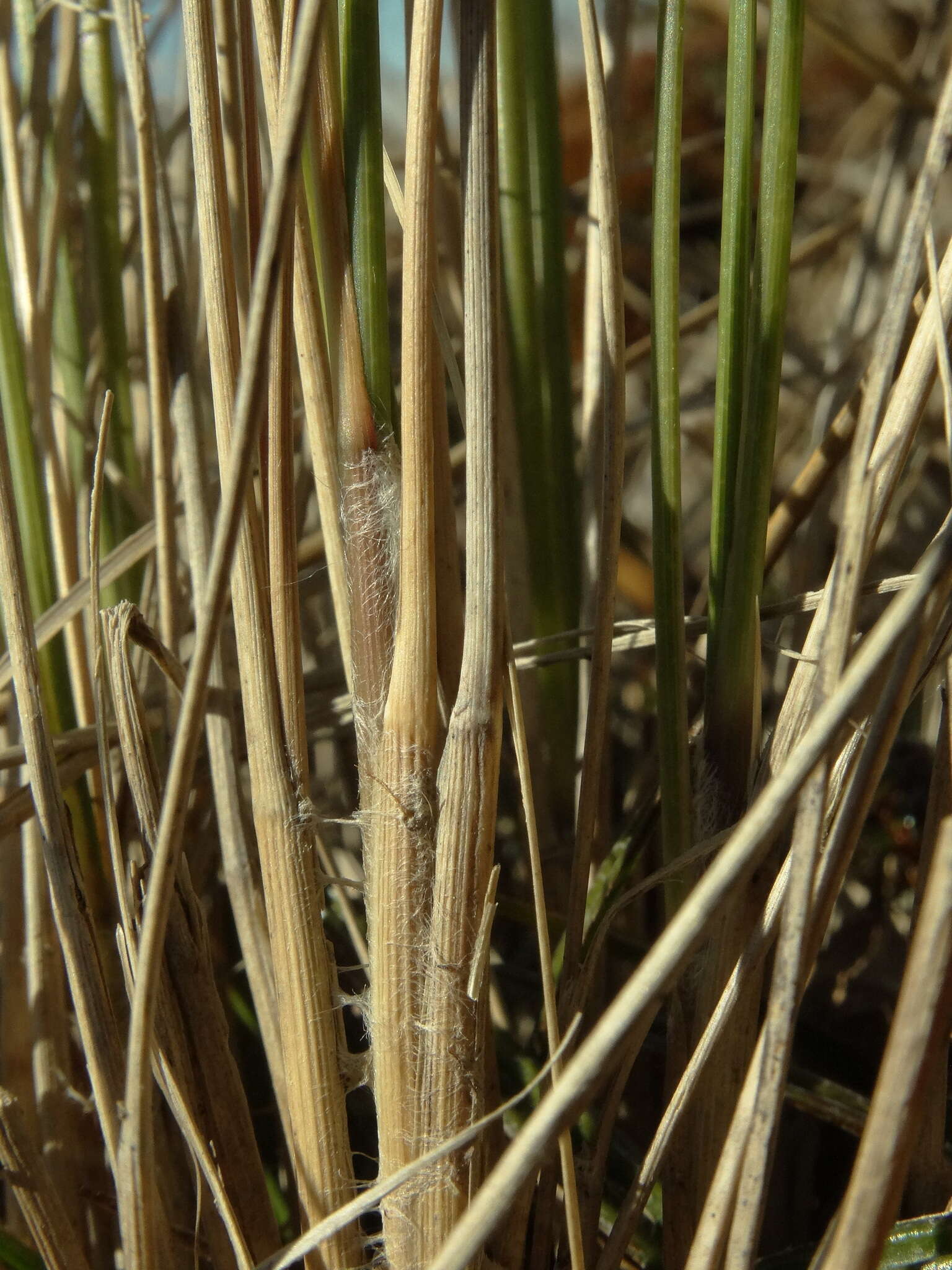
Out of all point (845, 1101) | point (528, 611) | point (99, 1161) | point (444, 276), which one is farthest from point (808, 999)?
point (444, 276)

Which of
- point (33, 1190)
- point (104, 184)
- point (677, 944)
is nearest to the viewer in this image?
point (677, 944)

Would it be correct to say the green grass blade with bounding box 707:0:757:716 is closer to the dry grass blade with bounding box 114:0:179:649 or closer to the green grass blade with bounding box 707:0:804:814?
the green grass blade with bounding box 707:0:804:814

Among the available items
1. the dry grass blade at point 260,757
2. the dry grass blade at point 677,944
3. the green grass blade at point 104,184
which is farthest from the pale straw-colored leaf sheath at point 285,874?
the green grass blade at point 104,184

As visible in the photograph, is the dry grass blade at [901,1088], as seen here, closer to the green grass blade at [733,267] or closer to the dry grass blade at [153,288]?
the green grass blade at [733,267]

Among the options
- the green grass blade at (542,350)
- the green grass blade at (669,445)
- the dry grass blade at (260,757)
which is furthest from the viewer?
the green grass blade at (542,350)

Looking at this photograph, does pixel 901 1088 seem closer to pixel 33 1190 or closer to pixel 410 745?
pixel 410 745

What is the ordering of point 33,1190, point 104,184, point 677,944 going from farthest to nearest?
1. point 104,184
2. point 33,1190
3. point 677,944

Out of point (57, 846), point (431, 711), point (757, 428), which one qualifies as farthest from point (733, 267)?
point (57, 846)
